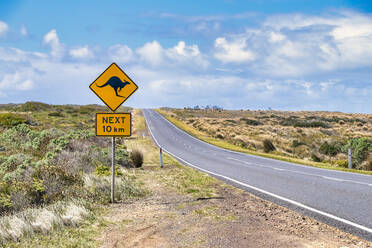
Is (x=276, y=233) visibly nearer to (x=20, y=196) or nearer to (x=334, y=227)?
(x=334, y=227)

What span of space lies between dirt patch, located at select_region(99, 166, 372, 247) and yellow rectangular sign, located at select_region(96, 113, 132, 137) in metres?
1.69

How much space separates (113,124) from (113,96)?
0.66 metres

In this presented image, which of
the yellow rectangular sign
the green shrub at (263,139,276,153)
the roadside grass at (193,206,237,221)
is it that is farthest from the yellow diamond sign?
the green shrub at (263,139,276,153)

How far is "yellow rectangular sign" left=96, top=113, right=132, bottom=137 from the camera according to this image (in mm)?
7980

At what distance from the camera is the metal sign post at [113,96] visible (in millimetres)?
7887

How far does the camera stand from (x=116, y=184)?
930 centimetres

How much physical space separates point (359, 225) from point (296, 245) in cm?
194

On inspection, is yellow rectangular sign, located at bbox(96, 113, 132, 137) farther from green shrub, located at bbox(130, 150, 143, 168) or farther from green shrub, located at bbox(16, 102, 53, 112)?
green shrub, located at bbox(16, 102, 53, 112)

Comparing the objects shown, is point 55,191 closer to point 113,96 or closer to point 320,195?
point 113,96

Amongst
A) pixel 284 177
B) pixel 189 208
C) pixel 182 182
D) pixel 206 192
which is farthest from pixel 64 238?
pixel 284 177

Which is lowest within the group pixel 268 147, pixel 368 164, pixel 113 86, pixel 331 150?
pixel 268 147

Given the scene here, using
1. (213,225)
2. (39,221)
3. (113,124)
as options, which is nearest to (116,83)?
(113,124)

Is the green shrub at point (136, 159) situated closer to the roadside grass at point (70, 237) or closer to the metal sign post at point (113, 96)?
the metal sign post at point (113, 96)

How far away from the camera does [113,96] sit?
26.3 feet
